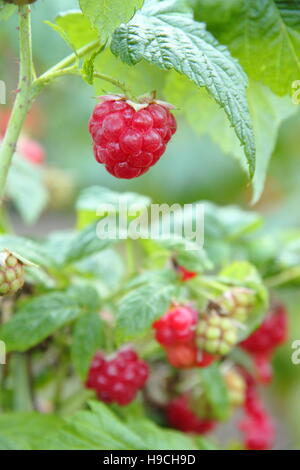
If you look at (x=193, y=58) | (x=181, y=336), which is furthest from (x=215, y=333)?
(x=193, y=58)

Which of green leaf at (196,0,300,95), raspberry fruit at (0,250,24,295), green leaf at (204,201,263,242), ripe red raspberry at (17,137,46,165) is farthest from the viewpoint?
ripe red raspberry at (17,137,46,165)

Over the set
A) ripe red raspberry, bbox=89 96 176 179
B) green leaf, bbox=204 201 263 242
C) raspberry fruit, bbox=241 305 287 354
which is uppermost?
ripe red raspberry, bbox=89 96 176 179

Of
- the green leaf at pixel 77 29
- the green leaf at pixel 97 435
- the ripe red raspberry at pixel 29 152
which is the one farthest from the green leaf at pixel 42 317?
the ripe red raspberry at pixel 29 152

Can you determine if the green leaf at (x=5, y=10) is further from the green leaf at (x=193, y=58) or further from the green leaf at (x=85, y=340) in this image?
the green leaf at (x=85, y=340)

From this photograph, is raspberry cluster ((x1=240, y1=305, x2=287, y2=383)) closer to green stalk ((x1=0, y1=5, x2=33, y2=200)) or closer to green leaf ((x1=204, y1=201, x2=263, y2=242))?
green leaf ((x1=204, y1=201, x2=263, y2=242))

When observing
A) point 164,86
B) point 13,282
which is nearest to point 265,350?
point 164,86

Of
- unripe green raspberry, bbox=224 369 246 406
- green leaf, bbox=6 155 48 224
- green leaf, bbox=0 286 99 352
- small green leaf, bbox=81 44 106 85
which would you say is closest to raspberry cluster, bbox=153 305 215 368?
green leaf, bbox=0 286 99 352

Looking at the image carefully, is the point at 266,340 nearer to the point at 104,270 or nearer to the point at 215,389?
the point at 215,389

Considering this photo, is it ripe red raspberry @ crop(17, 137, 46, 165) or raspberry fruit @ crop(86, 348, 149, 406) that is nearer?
raspberry fruit @ crop(86, 348, 149, 406)
